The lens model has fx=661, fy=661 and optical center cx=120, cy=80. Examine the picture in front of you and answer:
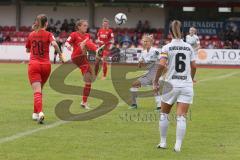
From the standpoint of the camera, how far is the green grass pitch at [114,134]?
10094mm

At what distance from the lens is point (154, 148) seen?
1072 centimetres

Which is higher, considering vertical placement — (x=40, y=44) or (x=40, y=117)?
(x=40, y=44)

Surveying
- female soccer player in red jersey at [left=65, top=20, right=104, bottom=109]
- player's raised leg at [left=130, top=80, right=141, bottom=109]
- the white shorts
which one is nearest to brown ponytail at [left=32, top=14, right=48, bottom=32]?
female soccer player in red jersey at [left=65, top=20, right=104, bottom=109]

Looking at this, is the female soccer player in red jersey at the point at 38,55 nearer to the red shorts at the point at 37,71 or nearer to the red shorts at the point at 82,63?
the red shorts at the point at 37,71

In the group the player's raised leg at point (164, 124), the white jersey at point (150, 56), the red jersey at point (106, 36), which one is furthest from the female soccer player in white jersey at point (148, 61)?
the red jersey at point (106, 36)

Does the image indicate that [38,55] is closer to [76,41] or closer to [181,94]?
[76,41]

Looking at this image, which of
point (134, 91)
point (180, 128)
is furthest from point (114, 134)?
point (134, 91)

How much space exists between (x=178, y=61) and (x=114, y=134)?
2418 millimetres

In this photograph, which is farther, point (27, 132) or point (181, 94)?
point (27, 132)

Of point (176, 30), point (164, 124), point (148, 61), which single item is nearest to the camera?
point (176, 30)

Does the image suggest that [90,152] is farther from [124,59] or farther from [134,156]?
[124,59]

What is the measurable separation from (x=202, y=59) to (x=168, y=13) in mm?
11264

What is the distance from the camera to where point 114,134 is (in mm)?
12141

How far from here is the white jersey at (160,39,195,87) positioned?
10.4 m
